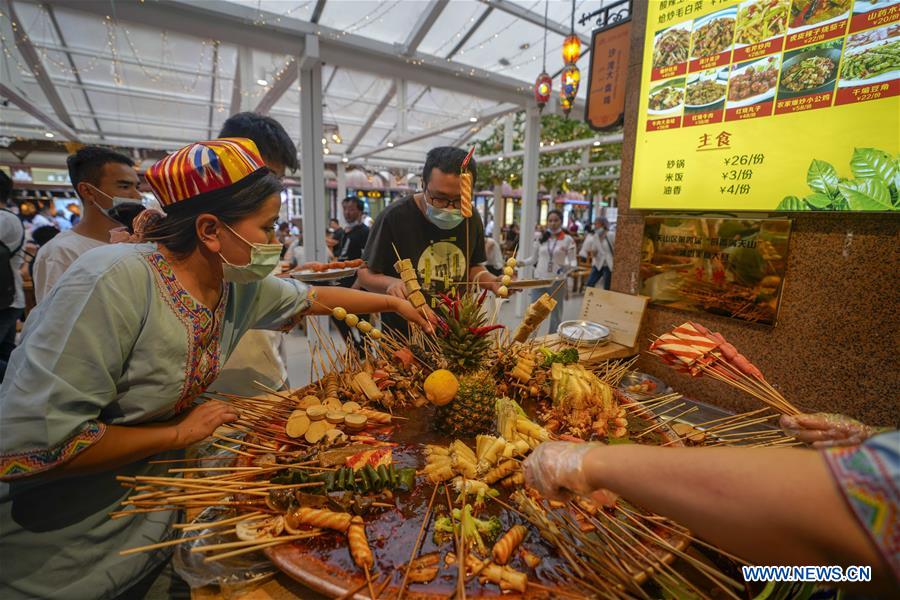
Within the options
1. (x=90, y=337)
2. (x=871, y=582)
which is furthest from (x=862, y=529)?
(x=90, y=337)

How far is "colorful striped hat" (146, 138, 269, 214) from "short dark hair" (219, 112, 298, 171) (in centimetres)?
85

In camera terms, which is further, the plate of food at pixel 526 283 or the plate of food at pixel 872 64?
the plate of food at pixel 872 64

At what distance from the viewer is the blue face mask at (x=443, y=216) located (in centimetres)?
278

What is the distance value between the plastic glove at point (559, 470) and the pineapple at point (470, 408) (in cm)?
53

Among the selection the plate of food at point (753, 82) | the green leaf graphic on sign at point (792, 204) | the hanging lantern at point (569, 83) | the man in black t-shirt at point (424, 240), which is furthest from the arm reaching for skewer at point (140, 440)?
the hanging lantern at point (569, 83)

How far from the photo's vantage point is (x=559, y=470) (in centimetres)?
93

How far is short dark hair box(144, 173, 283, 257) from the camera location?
1.37 meters

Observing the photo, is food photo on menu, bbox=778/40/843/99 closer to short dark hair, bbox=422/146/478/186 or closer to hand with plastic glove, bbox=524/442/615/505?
short dark hair, bbox=422/146/478/186

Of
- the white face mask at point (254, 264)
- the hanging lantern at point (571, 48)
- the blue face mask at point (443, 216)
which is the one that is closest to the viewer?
the white face mask at point (254, 264)

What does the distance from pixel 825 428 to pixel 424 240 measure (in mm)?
2421

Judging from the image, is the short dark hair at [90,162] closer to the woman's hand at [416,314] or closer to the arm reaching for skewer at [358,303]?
the arm reaching for skewer at [358,303]

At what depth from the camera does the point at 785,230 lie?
2.67m

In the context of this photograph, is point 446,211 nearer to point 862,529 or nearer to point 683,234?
point 683,234

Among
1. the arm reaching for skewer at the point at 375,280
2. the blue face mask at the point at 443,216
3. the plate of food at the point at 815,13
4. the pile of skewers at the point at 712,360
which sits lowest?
the pile of skewers at the point at 712,360
